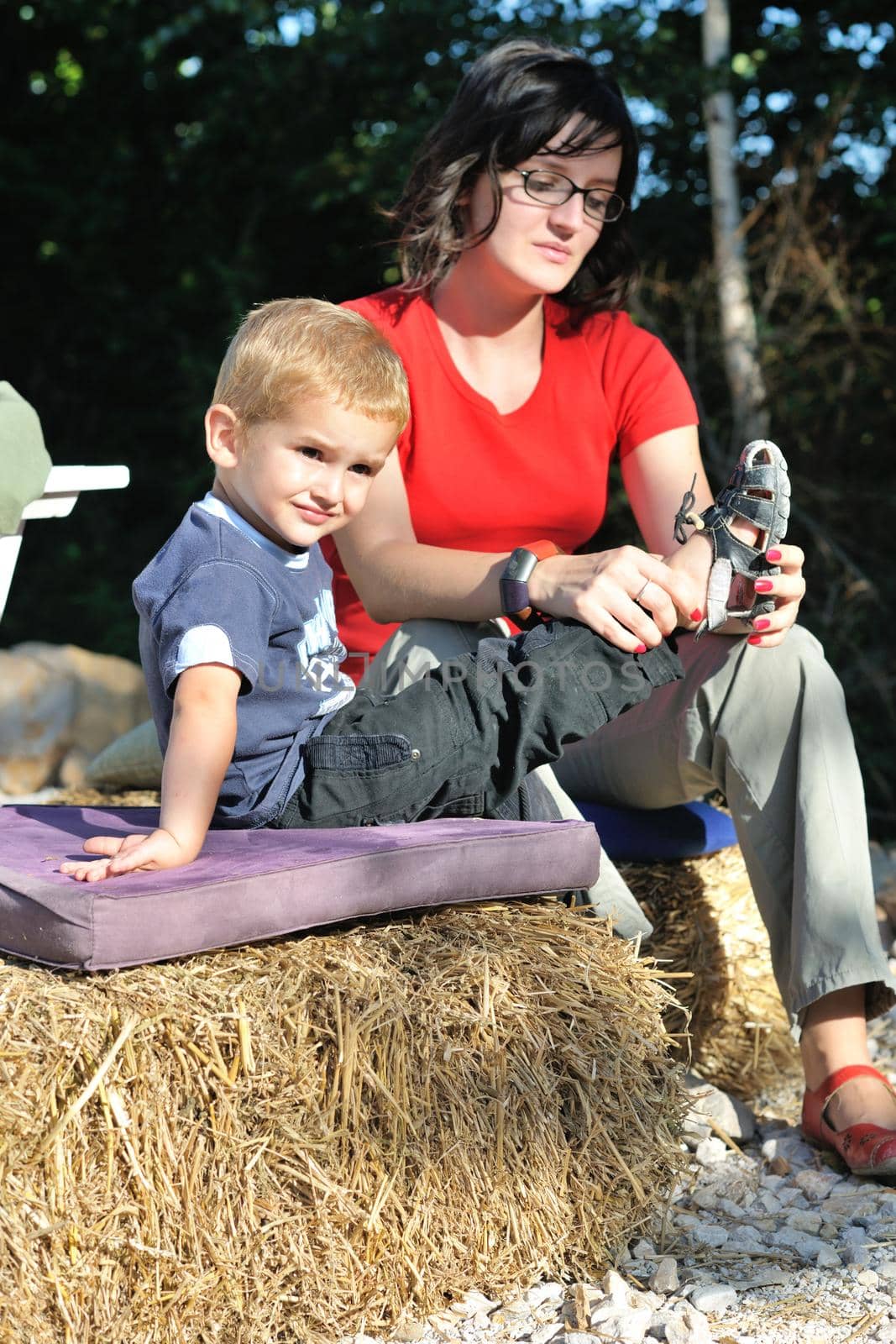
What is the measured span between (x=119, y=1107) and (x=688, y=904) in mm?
1413

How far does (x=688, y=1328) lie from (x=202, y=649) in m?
1.03

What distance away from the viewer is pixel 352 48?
5.80 meters

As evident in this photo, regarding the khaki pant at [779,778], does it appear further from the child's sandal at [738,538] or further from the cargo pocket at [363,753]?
the cargo pocket at [363,753]

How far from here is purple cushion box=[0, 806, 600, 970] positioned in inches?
60.2

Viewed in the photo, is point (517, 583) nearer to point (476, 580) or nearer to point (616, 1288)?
point (476, 580)

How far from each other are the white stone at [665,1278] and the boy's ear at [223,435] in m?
1.26

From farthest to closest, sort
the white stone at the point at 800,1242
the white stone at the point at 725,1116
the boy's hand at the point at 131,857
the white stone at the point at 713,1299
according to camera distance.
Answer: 1. the white stone at the point at 725,1116
2. the white stone at the point at 800,1242
3. the white stone at the point at 713,1299
4. the boy's hand at the point at 131,857

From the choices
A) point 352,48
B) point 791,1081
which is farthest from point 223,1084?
point 352,48

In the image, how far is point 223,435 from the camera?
2.03 metres

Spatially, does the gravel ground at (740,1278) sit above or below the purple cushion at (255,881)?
below

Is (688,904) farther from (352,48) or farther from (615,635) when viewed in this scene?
(352,48)

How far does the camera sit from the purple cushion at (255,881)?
153 centimetres

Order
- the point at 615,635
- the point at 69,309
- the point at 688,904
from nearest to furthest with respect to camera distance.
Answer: the point at 615,635
the point at 688,904
the point at 69,309

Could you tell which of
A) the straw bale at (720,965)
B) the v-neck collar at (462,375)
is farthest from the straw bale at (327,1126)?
the v-neck collar at (462,375)
